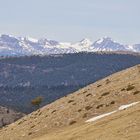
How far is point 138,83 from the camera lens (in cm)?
6178

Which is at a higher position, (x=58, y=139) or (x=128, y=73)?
(x=128, y=73)

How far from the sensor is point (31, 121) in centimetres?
6750

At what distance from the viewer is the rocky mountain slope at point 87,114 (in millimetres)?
42688

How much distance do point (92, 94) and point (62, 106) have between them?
477cm

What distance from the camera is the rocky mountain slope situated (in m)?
42.7

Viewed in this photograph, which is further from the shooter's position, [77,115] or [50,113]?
[50,113]

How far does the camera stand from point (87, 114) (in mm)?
57219

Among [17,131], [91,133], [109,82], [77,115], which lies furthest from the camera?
Answer: [109,82]

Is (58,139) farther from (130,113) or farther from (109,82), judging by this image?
(109,82)

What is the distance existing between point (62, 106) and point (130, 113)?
25522mm

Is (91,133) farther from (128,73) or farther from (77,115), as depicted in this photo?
(128,73)

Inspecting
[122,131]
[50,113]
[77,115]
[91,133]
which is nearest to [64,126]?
[77,115]

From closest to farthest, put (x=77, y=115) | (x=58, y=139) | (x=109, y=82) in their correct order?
(x=58, y=139), (x=77, y=115), (x=109, y=82)

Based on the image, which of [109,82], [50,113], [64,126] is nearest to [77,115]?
[64,126]
